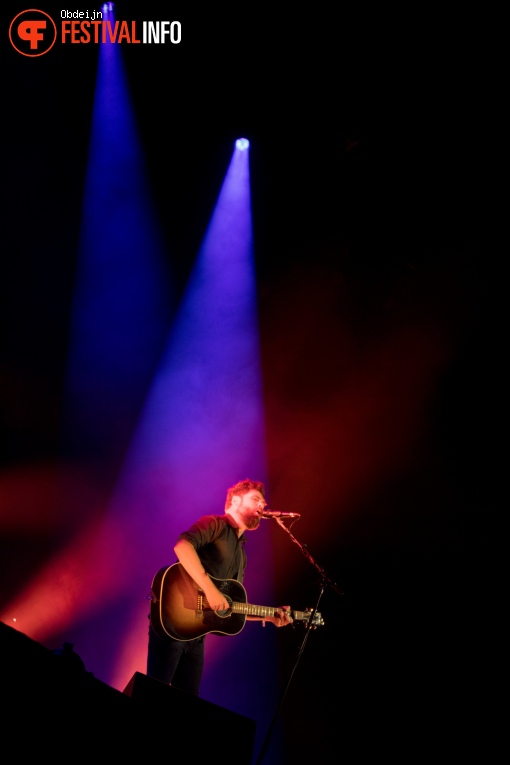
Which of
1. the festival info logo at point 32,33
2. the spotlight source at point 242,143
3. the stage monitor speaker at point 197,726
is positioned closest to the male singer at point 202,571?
the stage monitor speaker at point 197,726

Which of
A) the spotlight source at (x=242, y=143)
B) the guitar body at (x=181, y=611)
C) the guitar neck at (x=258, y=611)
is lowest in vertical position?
the guitar body at (x=181, y=611)

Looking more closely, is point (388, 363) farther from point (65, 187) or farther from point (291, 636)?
point (65, 187)

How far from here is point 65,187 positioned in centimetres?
512

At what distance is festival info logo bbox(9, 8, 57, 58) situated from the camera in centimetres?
455

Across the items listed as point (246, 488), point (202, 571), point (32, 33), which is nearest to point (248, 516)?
point (246, 488)

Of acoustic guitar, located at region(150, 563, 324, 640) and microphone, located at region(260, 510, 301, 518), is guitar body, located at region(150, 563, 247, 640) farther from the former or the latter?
microphone, located at region(260, 510, 301, 518)

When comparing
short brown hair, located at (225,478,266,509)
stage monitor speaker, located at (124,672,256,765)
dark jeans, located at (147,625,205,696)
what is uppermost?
short brown hair, located at (225,478,266,509)

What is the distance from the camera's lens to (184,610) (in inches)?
121

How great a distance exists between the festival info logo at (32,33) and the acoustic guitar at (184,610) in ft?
15.4

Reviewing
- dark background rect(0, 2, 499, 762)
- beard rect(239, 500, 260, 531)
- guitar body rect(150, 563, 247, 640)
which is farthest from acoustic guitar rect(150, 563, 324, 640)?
dark background rect(0, 2, 499, 762)

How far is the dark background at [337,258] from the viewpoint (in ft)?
13.3

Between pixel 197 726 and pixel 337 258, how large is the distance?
4382mm

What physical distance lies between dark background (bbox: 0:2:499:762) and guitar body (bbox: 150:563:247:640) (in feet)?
4.77

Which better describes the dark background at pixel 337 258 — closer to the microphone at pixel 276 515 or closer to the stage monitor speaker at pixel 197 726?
the microphone at pixel 276 515
